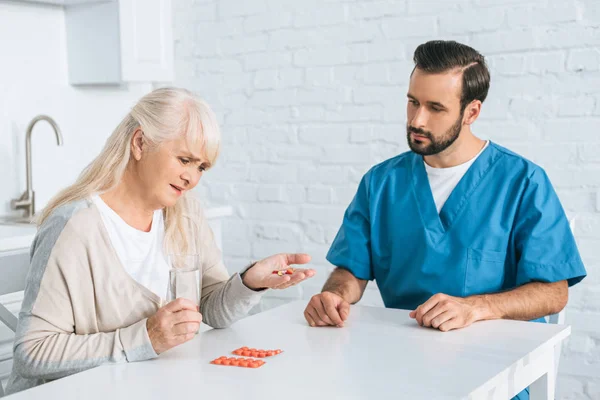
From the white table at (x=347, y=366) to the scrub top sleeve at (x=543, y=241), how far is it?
29 cm

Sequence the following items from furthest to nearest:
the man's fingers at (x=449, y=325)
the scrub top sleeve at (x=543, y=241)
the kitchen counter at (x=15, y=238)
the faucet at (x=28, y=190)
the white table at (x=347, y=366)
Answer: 1. the faucet at (x=28, y=190)
2. the kitchen counter at (x=15, y=238)
3. the scrub top sleeve at (x=543, y=241)
4. the man's fingers at (x=449, y=325)
5. the white table at (x=347, y=366)

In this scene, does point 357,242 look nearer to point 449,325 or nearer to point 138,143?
point 449,325

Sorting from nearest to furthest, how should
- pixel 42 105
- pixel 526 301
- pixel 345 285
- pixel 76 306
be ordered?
pixel 76 306 → pixel 526 301 → pixel 345 285 → pixel 42 105

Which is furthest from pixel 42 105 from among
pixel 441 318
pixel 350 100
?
pixel 441 318

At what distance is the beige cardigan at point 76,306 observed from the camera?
142 cm

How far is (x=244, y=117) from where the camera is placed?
3.30m

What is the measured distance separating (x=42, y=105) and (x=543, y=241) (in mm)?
2086

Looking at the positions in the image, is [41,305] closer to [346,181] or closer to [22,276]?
[22,276]

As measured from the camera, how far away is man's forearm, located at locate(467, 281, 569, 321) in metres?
1.79

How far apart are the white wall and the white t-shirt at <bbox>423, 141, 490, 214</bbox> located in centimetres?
175

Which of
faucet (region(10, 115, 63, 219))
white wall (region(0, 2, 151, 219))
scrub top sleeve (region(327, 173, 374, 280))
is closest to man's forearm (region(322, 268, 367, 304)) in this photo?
scrub top sleeve (region(327, 173, 374, 280))

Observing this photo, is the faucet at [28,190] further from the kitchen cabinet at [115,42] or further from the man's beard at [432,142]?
the man's beard at [432,142]

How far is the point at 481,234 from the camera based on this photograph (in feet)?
6.43

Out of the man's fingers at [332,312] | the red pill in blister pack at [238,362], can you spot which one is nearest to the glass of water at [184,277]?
the red pill in blister pack at [238,362]
